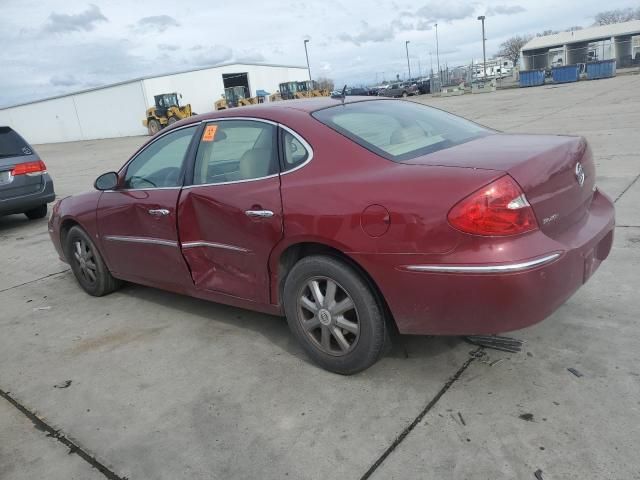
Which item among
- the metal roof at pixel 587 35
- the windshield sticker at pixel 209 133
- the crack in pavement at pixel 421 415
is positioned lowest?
the crack in pavement at pixel 421 415

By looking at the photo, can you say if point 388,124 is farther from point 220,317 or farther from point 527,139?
point 220,317

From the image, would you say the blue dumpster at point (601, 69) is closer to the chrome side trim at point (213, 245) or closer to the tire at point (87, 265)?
the tire at point (87, 265)

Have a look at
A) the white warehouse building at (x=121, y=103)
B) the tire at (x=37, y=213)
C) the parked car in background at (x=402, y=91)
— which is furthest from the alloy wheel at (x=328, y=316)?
the parked car in background at (x=402, y=91)

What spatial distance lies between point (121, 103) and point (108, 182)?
46479mm

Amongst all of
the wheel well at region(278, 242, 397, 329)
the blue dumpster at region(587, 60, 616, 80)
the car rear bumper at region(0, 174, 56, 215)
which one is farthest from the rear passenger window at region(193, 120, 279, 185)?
the blue dumpster at region(587, 60, 616, 80)

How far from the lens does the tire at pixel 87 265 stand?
4.73 meters

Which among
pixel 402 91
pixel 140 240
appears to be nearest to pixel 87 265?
pixel 140 240

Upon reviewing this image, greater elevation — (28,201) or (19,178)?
Result: (19,178)

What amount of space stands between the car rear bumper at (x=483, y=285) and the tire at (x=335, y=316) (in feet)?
0.45

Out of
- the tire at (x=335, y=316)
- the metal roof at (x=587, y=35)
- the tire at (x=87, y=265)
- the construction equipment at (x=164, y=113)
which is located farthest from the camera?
the metal roof at (x=587, y=35)

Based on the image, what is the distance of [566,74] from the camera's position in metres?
38.6

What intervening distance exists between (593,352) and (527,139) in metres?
1.25

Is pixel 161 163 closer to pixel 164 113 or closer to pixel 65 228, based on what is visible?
pixel 65 228

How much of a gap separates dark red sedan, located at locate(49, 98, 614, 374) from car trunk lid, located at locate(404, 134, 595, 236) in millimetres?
10
